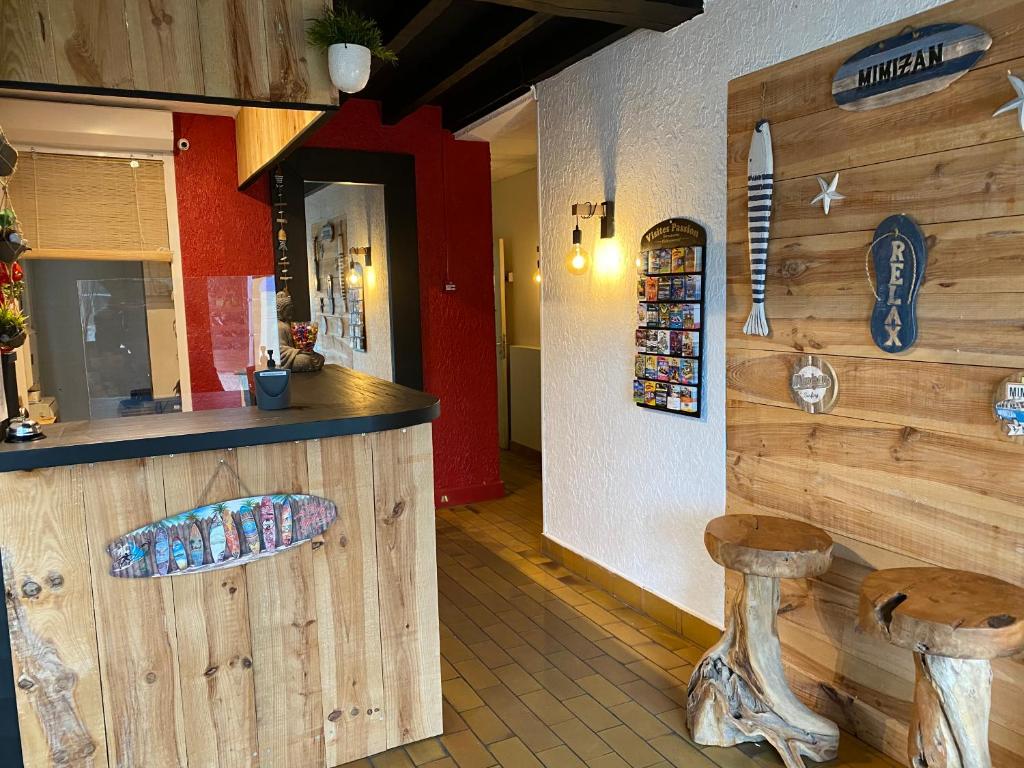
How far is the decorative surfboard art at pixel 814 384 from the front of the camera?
243 cm

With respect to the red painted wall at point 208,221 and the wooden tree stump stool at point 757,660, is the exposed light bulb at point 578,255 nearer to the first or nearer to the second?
the wooden tree stump stool at point 757,660

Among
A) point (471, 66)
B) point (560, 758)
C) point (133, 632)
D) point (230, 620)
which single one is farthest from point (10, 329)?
point (471, 66)

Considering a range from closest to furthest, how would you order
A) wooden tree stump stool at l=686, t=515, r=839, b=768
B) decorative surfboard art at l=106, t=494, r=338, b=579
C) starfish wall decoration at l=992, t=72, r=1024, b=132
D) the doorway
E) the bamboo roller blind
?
starfish wall decoration at l=992, t=72, r=1024, b=132, decorative surfboard art at l=106, t=494, r=338, b=579, wooden tree stump stool at l=686, t=515, r=839, b=768, the bamboo roller blind, the doorway

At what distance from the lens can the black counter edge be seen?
1.91 m

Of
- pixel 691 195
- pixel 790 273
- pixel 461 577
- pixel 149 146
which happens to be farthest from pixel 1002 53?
pixel 149 146

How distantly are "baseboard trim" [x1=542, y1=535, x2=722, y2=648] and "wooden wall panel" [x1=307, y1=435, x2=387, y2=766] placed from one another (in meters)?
1.35

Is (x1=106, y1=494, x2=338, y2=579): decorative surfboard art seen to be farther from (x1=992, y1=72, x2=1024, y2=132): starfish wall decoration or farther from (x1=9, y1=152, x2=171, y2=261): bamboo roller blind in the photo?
(x1=9, y1=152, x2=171, y2=261): bamboo roller blind

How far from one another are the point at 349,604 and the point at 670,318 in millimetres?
1671

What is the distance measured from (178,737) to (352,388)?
1294 millimetres

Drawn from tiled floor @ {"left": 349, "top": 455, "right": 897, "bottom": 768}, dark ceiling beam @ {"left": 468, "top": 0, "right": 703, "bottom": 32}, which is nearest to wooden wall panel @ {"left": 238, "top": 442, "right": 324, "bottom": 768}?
tiled floor @ {"left": 349, "top": 455, "right": 897, "bottom": 768}

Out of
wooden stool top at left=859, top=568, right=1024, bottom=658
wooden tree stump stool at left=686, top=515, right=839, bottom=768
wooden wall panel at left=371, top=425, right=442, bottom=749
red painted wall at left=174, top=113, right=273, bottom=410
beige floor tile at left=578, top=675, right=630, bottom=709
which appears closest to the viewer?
wooden stool top at left=859, top=568, right=1024, bottom=658

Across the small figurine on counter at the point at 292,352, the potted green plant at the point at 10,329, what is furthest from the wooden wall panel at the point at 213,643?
the small figurine on counter at the point at 292,352

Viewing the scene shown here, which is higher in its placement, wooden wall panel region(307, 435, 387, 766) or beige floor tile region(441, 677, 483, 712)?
wooden wall panel region(307, 435, 387, 766)

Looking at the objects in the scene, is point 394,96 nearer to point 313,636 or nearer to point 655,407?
point 655,407
